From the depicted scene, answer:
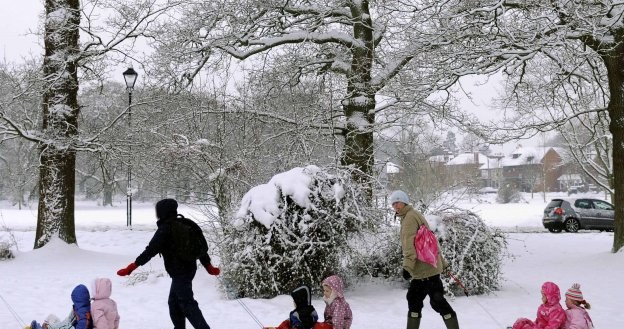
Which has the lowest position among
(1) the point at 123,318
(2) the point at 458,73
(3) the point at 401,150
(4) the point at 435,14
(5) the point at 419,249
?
(1) the point at 123,318

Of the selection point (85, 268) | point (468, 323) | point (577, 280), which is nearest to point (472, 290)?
point (468, 323)

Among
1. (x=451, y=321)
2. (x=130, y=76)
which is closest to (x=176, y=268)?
(x=451, y=321)

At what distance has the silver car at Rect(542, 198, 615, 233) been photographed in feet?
84.4

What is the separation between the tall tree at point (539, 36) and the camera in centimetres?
1160

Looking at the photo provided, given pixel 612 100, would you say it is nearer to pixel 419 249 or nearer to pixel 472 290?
pixel 472 290

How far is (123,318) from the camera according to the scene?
8.05 m

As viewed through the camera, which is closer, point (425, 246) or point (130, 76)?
point (425, 246)

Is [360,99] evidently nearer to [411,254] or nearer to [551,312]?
[411,254]

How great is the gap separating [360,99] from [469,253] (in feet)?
20.5

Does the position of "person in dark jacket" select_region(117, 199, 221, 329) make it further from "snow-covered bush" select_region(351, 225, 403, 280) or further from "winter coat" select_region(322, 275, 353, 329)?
"snow-covered bush" select_region(351, 225, 403, 280)

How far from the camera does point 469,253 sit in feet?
30.3

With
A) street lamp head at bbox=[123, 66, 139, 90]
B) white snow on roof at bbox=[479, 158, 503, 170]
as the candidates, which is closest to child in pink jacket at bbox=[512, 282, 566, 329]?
street lamp head at bbox=[123, 66, 139, 90]

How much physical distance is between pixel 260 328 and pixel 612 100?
33.1 feet

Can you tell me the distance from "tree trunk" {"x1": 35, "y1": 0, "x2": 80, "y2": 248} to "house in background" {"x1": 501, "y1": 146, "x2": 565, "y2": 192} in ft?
200
